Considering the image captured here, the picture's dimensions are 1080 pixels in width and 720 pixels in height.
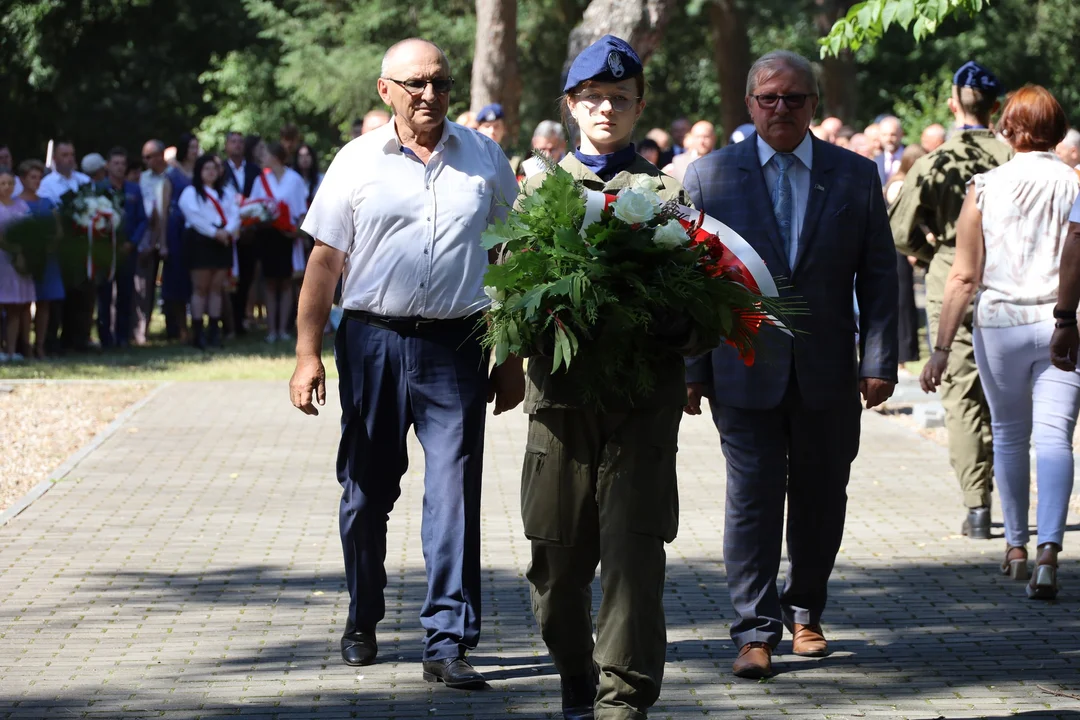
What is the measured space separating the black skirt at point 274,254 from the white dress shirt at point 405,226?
13656 millimetres

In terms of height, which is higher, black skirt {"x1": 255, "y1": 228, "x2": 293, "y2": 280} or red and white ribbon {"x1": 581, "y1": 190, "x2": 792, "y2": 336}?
red and white ribbon {"x1": 581, "y1": 190, "x2": 792, "y2": 336}

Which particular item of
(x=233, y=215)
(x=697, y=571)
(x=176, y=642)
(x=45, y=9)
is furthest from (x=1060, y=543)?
(x=233, y=215)

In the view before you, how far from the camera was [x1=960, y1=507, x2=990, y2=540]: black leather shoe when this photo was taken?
840 centimetres

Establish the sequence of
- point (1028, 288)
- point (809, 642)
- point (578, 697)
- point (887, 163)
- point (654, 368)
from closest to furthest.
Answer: point (654, 368) < point (578, 697) < point (809, 642) < point (1028, 288) < point (887, 163)

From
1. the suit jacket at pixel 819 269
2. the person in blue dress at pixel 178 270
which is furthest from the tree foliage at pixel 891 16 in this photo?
the person in blue dress at pixel 178 270

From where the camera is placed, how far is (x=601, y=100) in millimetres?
4906

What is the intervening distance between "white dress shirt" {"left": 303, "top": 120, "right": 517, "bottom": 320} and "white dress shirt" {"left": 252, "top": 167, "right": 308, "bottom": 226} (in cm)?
1346

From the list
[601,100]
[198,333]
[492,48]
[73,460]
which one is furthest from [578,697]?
[492,48]

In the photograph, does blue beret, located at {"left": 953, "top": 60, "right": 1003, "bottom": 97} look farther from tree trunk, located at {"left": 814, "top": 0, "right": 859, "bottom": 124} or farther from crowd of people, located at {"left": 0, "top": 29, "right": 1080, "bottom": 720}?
tree trunk, located at {"left": 814, "top": 0, "right": 859, "bottom": 124}

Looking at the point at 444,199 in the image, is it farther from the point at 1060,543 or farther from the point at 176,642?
the point at 1060,543

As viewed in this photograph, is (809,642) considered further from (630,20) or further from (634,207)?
(630,20)

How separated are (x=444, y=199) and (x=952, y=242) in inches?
149

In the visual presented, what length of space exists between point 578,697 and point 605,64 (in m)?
2.00

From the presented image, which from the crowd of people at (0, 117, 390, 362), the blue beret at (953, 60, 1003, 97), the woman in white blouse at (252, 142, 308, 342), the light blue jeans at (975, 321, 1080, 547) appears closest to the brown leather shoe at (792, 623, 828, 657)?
the light blue jeans at (975, 321, 1080, 547)
